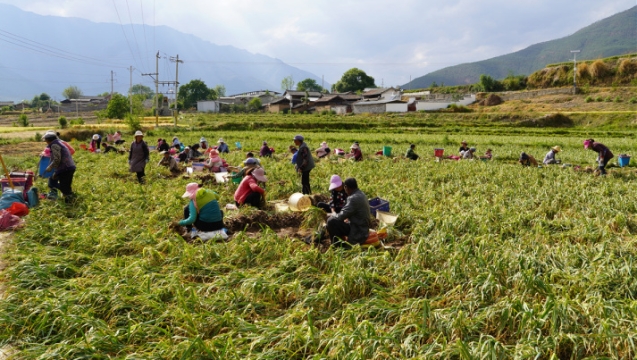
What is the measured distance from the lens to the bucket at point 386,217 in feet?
22.6

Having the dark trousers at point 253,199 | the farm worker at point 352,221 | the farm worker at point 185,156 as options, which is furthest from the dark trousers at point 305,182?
the farm worker at point 185,156

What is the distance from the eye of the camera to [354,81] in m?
88.8

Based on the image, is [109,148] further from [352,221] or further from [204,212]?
[352,221]

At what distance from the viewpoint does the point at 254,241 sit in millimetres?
5969

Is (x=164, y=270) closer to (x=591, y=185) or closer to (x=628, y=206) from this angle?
(x=628, y=206)

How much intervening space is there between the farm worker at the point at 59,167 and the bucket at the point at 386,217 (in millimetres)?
6024

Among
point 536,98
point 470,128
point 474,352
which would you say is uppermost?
point 536,98

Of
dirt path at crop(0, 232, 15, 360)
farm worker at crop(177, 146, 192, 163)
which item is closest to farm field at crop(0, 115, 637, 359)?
dirt path at crop(0, 232, 15, 360)

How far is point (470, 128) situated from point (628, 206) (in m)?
26.9

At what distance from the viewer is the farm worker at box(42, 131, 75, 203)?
314 inches

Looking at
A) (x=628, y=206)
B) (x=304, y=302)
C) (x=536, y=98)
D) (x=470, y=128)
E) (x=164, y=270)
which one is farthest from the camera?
(x=536, y=98)

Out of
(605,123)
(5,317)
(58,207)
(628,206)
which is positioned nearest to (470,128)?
(605,123)

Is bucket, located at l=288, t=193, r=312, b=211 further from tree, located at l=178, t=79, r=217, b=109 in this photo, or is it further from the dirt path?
tree, located at l=178, t=79, r=217, b=109

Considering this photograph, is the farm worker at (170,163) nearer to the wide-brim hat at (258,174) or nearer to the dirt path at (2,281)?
the wide-brim hat at (258,174)
